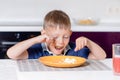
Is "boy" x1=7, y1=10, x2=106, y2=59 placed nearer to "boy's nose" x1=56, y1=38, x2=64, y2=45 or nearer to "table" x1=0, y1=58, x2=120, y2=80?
"boy's nose" x1=56, y1=38, x2=64, y2=45

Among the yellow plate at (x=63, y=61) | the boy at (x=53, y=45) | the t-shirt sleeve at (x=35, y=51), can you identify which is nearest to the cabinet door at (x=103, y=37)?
the boy at (x=53, y=45)

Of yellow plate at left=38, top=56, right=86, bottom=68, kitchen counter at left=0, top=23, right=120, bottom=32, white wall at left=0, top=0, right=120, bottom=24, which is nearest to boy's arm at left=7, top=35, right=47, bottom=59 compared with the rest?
yellow plate at left=38, top=56, right=86, bottom=68

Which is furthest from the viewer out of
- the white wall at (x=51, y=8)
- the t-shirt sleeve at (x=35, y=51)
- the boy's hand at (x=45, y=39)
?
the white wall at (x=51, y=8)

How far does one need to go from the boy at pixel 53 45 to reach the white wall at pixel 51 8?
56.2 inches

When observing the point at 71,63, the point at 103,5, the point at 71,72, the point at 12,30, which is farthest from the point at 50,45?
the point at 103,5

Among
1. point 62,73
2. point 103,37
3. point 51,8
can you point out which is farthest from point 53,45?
point 51,8

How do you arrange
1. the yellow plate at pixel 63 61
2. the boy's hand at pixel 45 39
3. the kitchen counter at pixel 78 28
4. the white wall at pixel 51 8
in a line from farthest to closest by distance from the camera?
the white wall at pixel 51 8 → the kitchen counter at pixel 78 28 → the boy's hand at pixel 45 39 → the yellow plate at pixel 63 61

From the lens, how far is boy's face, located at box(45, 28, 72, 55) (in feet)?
5.73

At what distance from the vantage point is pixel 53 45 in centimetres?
182

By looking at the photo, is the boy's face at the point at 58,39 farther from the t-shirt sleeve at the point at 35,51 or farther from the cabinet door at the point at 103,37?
the cabinet door at the point at 103,37

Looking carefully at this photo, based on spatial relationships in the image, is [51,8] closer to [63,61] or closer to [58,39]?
[58,39]

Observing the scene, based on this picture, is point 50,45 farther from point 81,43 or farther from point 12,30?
point 12,30

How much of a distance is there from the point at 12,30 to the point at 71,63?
148 centimetres

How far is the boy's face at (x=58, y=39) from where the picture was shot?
175 centimetres
